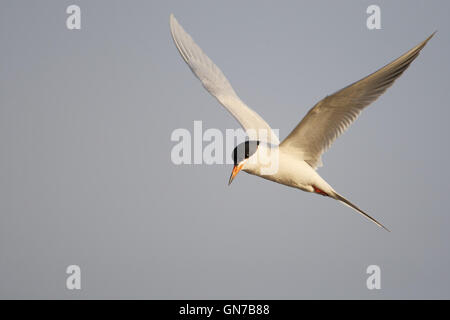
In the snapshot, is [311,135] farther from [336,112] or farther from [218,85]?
[218,85]

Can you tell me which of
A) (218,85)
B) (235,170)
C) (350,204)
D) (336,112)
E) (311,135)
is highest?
(218,85)

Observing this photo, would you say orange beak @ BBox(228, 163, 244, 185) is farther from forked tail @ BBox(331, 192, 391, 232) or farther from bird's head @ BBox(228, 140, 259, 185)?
forked tail @ BBox(331, 192, 391, 232)

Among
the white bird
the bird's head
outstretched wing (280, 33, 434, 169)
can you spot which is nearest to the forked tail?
the white bird

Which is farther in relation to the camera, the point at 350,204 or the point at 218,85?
the point at 218,85

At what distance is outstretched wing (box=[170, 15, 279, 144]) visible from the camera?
7.66 meters

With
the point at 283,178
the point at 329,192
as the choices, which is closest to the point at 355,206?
the point at 329,192

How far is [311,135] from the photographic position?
675 centimetres

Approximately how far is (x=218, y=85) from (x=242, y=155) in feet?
8.17

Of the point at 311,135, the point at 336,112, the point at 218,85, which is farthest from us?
the point at 218,85

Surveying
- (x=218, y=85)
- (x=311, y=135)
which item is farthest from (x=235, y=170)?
(x=218, y=85)

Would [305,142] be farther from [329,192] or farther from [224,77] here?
[224,77]

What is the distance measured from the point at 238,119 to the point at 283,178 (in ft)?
4.07

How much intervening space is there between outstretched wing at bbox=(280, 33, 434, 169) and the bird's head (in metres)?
0.47

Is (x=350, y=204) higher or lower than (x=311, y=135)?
lower
